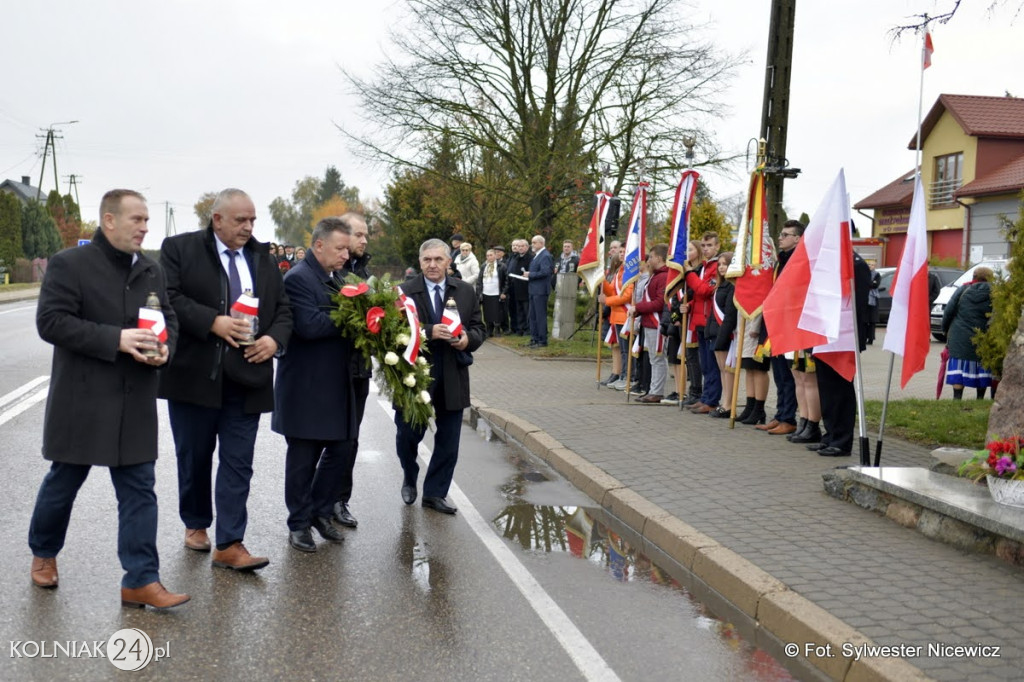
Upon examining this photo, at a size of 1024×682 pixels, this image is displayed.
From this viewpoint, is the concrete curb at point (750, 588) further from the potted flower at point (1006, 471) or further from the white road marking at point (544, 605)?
the potted flower at point (1006, 471)

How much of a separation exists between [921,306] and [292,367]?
14.8ft

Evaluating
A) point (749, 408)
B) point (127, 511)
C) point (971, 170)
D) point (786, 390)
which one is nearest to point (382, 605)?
point (127, 511)

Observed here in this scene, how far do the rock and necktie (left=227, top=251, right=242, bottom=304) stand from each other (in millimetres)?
5199

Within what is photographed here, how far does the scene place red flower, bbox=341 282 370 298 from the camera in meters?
6.37

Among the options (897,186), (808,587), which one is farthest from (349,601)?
(897,186)

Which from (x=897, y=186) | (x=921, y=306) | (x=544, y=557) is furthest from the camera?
(x=897, y=186)

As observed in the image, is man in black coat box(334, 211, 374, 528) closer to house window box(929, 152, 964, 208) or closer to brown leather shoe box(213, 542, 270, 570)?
brown leather shoe box(213, 542, 270, 570)

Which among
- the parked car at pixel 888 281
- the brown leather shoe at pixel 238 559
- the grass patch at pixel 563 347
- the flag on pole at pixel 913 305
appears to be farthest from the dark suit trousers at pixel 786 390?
the parked car at pixel 888 281

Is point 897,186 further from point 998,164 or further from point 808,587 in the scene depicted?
point 808,587

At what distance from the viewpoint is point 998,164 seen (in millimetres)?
40500

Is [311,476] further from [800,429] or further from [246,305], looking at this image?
[800,429]

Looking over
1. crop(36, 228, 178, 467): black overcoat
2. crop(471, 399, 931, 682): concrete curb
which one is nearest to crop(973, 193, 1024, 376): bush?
crop(471, 399, 931, 682): concrete curb

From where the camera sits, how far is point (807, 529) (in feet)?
22.4

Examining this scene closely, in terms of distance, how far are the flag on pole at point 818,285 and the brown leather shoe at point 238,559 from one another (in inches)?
177
